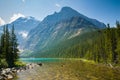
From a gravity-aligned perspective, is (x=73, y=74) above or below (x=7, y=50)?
below

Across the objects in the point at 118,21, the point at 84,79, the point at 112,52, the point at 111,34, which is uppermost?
the point at 118,21

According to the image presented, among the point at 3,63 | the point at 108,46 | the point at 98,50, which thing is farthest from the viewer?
the point at 98,50

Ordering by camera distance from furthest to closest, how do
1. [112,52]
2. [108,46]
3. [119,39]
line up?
1. [108,46]
2. [112,52]
3. [119,39]

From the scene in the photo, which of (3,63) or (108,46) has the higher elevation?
(108,46)

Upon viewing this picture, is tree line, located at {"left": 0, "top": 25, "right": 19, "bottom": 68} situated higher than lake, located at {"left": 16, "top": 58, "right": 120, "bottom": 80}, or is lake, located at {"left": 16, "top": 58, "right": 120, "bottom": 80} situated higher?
tree line, located at {"left": 0, "top": 25, "right": 19, "bottom": 68}

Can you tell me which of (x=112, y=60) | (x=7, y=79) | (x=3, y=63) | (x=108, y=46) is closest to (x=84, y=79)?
(x=7, y=79)

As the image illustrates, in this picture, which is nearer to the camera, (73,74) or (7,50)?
(73,74)

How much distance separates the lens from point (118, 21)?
10731cm

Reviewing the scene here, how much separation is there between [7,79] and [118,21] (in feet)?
233

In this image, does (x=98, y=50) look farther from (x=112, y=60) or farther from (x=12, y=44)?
(x=12, y=44)

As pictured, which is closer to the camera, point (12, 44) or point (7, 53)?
point (7, 53)

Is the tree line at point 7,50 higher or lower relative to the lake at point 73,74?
higher

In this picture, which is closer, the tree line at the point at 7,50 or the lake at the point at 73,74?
the lake at the point at 73,74

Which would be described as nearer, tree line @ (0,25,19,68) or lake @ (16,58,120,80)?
lake @ (16,58,120,80)
